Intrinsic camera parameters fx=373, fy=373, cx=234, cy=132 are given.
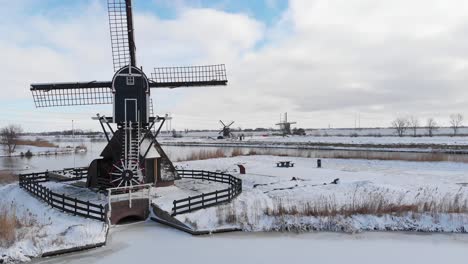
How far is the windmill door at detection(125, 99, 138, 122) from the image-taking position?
19.1 m

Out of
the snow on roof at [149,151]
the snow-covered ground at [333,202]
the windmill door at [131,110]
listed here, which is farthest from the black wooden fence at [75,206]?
the windmill door at [131,110]

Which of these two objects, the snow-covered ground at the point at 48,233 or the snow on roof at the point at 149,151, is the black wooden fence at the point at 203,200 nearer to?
the snow-covered ground at the point at 48,233

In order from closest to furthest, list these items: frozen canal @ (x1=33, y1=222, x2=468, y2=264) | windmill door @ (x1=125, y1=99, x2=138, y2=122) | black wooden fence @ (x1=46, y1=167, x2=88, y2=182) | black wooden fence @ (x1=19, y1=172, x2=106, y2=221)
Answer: frozen canal @ (x1=33, y1=222, x2=468, y2=264)
black wooden fence @ (x1=19, y1=172, x2=106, y2=221)
windmill door @ (x1=125, y1=99, x2=138, y2=122)
black wooden fence @ (x1=46, y1=167, x2=88, y2=182)

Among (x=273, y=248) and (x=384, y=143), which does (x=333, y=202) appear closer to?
(x=273, y=248)

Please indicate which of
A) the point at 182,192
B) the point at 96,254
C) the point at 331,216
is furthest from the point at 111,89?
the point at 331,216

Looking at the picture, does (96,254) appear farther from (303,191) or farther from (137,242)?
(303,191)

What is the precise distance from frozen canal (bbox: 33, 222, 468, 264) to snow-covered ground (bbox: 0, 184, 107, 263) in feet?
1.69

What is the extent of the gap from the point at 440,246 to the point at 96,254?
35.1 ft

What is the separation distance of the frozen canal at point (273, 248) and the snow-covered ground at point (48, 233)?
514 mm

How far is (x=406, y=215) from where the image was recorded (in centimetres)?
1480

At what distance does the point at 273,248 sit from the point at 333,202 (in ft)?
19.5

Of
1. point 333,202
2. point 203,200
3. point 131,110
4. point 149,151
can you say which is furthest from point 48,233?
point 333,202

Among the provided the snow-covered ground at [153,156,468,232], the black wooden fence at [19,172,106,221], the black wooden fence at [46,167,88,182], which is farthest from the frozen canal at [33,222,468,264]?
the black wooden fence at [46,167,88,182]

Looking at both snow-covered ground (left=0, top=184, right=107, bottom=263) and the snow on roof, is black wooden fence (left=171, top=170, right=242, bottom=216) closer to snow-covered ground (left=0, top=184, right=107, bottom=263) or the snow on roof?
snow-covered ground (left=0, top=184, right=107, bottom=263)
